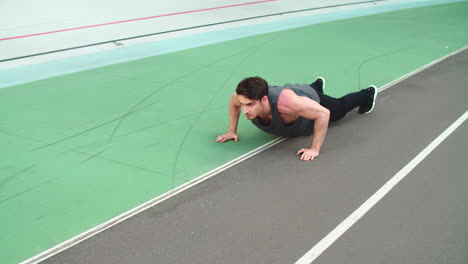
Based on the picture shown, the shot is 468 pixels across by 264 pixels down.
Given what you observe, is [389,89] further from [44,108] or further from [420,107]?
[44,108]

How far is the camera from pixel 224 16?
10445 mm

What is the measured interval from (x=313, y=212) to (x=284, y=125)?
46.4 inches

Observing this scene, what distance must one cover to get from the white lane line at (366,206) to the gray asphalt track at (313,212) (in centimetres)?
4

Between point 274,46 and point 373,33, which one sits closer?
point 274,46

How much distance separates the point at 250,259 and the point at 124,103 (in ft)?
10.6

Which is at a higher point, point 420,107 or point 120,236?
point 120,236

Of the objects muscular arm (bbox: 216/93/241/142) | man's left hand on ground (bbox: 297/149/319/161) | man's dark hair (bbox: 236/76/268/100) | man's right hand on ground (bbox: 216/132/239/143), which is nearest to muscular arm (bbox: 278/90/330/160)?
man's left hand on ground (bbox: 297/149/319/161)

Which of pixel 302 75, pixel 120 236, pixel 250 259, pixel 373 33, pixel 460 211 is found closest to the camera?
pixel 250 259

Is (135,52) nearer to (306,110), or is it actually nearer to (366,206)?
(306,110)

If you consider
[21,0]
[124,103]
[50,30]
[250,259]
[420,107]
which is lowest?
[420,107]

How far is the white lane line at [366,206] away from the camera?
104 inches

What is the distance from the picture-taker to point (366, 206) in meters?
3.16

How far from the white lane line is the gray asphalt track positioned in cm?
4

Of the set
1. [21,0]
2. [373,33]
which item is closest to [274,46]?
[373,33]
